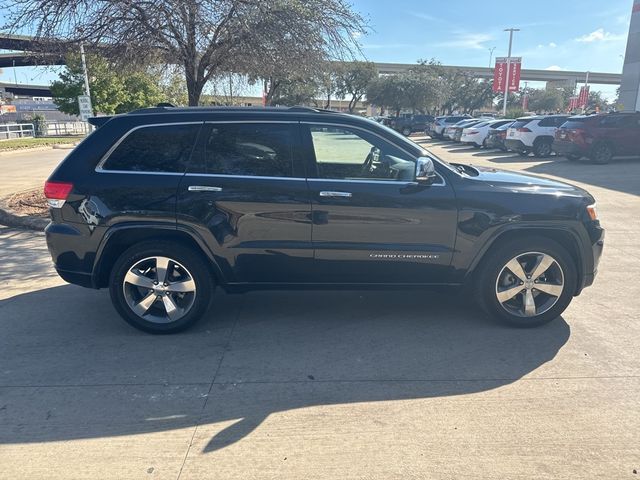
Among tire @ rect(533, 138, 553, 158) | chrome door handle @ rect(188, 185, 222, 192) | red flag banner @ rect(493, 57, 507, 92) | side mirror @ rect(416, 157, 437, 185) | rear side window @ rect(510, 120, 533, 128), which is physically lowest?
tire @ rect(533, 138, 553, 158)

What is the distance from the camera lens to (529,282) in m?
4.20

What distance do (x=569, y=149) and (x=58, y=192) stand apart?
55.3 feet

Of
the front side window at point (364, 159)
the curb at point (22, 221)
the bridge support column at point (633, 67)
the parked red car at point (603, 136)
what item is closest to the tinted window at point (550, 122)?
the parked red car at point (603, 136)

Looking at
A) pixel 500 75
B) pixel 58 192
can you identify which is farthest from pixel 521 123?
pixel 500 75

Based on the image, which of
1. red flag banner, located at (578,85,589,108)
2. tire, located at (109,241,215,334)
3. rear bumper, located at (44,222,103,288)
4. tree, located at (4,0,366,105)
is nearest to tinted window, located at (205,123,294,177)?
tire, located at (109,241,215,334)

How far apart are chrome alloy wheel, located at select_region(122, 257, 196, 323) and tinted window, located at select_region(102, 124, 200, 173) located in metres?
0.78

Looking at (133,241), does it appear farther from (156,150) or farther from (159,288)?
(156,150)

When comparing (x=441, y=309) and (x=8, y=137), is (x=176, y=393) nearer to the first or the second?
(x=441, y=309)

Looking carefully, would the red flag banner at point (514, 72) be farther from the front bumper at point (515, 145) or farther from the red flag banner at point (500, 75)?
the front bumper at point (515, 145)

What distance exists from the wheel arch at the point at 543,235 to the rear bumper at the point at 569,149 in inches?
557

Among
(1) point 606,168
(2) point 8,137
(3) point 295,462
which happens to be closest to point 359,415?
(3) point 295,462

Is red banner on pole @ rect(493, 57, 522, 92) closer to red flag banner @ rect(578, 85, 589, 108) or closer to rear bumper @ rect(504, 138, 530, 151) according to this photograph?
red flag banner @ rect(578, 85, 589, 108)

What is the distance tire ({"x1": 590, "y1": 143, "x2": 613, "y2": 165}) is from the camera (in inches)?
642

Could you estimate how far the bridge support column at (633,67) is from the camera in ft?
87.9
